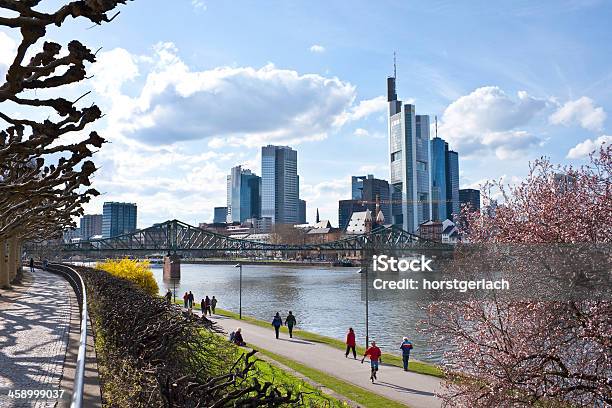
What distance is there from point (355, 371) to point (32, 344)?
11.9 meters

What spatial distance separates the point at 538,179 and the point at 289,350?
17.3m

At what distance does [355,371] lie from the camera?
20.9 metres

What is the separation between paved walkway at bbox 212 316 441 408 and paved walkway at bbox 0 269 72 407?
30.8ft

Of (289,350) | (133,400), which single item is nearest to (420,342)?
(289,350)

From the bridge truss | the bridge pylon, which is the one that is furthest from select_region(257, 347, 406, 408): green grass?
the bridge truss

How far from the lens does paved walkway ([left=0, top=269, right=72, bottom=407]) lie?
903cm

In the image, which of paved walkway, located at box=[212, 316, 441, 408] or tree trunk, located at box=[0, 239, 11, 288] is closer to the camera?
paved walkway, located at box=[212, 316, 441, 408]

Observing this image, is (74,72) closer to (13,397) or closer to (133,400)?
(13,397)

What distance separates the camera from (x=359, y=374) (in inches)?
802

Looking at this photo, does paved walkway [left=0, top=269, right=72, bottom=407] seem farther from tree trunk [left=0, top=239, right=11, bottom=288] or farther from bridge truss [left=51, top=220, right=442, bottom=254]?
bridge truss [left=51, top=220, right=442, bottom=254]

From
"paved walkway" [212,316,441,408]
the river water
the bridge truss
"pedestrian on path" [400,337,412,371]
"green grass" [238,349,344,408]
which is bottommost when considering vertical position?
the river water

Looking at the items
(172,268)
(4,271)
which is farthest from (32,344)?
(172,268)

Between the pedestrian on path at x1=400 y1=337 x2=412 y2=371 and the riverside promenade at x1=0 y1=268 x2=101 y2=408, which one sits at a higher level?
the riverside promenade at x1=0 y1=268 x2=101 y2=408

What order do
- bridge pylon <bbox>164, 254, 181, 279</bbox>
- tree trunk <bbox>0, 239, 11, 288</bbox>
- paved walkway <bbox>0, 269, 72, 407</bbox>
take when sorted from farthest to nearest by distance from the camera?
bridge pylon <bbox>164, 254, 181, 279</bbox>, tree trunk <bbox>0, 239, 11, 288</bbox>, paved walkway <bbox>0, 269, 72, 407</bbox>
